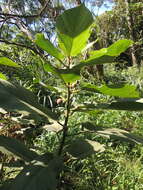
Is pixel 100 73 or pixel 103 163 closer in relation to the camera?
pixel 103 163

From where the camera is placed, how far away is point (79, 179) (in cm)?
289

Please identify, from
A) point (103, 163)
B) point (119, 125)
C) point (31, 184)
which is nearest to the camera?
point (31, 184)

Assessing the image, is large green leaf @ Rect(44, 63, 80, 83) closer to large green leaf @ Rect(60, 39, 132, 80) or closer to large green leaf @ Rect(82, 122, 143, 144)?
large green leaf @ Rect(60, 39, 132, 80)

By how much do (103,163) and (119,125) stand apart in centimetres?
141

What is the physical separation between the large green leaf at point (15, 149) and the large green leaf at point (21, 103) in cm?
12

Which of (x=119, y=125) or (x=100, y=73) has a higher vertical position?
(x=100, y=73)

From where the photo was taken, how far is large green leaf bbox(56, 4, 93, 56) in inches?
37.0

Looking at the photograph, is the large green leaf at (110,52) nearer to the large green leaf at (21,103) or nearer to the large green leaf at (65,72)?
the large green leaf at (65,72)

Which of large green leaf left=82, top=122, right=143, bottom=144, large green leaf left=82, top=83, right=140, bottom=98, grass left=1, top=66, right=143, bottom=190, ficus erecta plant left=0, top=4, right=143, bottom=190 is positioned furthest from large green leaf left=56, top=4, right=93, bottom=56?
grass left=1, top=66, right=143, bottom=190

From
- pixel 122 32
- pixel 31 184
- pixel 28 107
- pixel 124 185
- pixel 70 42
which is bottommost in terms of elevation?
pixel 124 185

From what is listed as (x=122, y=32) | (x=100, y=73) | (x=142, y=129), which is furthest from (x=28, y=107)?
(x=122, y=32)

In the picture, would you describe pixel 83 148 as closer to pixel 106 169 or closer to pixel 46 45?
pixel 46 45

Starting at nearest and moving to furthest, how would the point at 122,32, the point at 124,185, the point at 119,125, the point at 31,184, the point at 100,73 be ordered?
the point at 31,184 → the point at 124,185 → the point at 119,125 → the point at 100,73 → the point at 122,32

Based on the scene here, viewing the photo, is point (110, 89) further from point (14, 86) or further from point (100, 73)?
point (100, 73)
